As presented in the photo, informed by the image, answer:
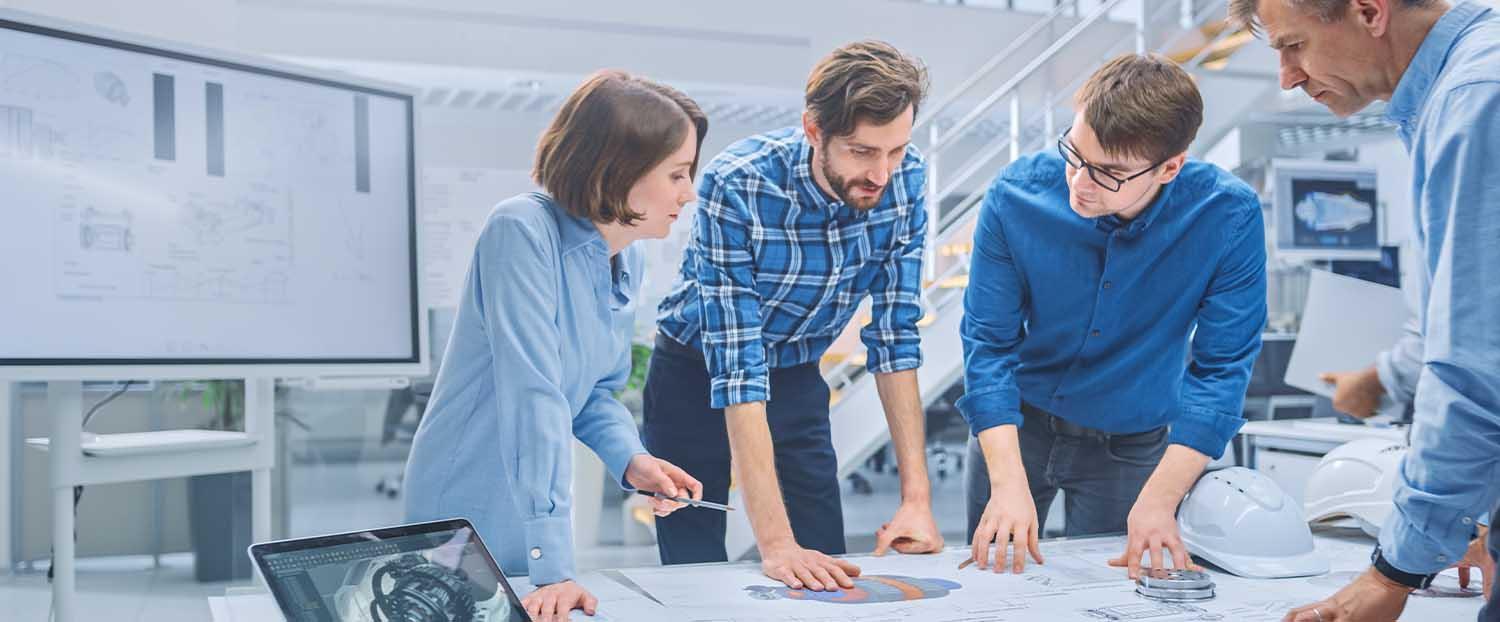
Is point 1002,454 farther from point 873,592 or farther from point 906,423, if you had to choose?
point 873,592

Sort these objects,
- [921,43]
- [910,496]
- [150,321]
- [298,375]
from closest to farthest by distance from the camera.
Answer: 1. [910,496]
2. [150,321]
3. [298,375]
4. [921,43]

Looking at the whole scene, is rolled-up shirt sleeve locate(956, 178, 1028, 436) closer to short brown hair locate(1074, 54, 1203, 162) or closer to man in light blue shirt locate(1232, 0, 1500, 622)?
short brown hair locate(1074, 54, 1203, 162)

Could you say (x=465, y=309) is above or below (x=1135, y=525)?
above

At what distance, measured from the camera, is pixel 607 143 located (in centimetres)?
142

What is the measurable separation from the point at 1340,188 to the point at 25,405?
5.39 meters

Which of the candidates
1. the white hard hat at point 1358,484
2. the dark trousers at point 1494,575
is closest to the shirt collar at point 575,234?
the dark trousers at point 1494,575

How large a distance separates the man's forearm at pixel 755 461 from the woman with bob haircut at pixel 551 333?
144 mm

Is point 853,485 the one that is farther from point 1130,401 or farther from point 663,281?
point 1130,401

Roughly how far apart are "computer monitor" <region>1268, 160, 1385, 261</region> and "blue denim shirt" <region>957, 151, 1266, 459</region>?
301 centimetres

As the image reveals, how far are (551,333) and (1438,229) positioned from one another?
2.85ft

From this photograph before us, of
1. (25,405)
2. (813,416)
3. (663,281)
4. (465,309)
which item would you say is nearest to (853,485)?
(663,281)

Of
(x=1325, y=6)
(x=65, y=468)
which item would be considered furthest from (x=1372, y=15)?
(x=65, y=468)

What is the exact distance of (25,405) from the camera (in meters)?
5.07

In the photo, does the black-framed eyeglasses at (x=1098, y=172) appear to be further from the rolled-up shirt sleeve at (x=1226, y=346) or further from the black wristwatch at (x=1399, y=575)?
the black wristwatch at (x=1399, y=575)
